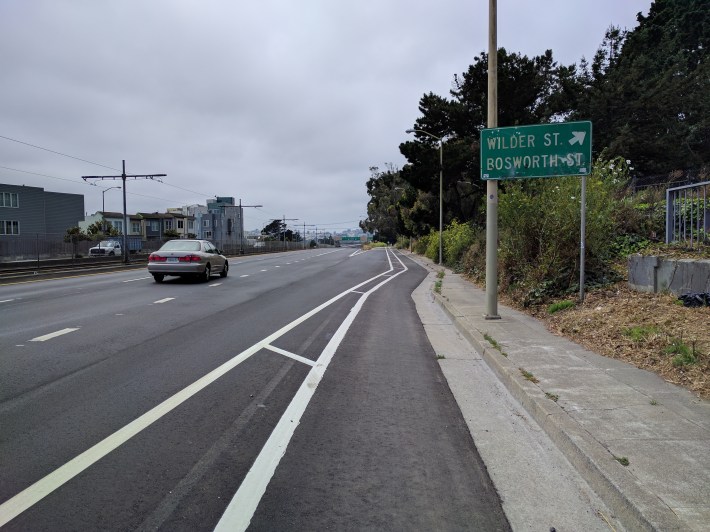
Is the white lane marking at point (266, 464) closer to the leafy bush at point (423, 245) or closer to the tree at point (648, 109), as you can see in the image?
the tree at point (648, 109)

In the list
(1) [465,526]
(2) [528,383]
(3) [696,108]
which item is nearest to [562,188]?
(2) [528,383]

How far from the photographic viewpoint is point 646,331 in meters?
6.95

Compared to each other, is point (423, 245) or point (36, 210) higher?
point (36, 210)

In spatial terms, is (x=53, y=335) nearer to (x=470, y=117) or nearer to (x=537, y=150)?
(x=537, y=150)

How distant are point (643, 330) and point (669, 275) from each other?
6.09ft

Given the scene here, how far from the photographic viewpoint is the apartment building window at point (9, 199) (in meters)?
54.4

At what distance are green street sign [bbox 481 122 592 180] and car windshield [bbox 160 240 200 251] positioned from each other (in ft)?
41.8

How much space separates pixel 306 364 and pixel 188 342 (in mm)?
2359

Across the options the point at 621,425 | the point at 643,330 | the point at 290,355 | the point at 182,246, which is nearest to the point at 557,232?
the point at 643,330

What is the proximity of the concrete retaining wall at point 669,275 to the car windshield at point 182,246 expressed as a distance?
14.9m

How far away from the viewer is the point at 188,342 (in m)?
8.07

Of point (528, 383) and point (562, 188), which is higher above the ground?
point (562, 188)

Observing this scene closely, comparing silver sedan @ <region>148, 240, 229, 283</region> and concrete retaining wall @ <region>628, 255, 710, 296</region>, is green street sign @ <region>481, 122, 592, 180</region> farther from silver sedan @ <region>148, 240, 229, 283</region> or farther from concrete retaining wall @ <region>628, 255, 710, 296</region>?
silver sedan @ <region>148, 240, 229, 283</region>

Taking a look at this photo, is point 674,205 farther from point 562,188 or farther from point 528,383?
point 528,383
